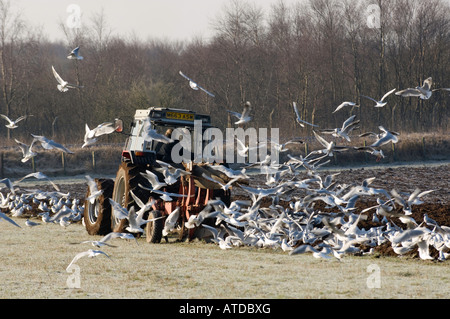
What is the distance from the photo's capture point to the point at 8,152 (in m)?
35.7

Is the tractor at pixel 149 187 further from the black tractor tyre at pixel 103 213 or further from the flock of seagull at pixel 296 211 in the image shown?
the flock of seagull at pixel 296 211

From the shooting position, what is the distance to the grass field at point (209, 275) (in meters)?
7.53

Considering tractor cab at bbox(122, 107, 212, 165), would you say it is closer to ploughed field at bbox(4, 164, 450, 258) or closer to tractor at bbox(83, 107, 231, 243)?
tractor at bbox(83, 107, 231, 243)

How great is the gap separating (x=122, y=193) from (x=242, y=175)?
14.2 feet

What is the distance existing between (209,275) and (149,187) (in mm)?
3817

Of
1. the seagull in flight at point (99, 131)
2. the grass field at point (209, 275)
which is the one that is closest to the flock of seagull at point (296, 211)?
the seagull in flight at point (99, 131)

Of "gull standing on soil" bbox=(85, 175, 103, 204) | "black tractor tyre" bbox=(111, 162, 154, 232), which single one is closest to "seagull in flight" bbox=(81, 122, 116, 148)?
"gull standing on soil" bbox=(85, 175, 103, 204)

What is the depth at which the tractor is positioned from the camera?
1134cm

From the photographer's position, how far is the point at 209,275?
863 centimetres

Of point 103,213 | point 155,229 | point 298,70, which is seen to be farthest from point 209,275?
point 298,70

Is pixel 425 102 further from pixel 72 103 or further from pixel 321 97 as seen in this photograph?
pixel 72 103

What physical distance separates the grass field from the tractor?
627 mm

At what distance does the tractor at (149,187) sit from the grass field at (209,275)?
2.06 feet

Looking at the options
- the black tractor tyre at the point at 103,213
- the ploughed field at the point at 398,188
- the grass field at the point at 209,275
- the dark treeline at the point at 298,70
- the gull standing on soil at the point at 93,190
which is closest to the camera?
the grass field at the point at 209,275
